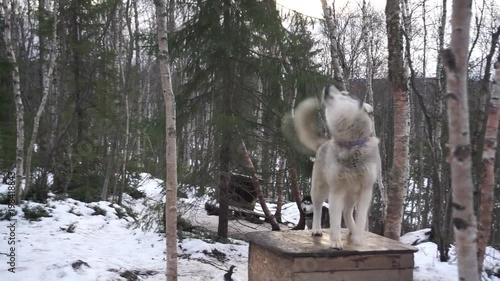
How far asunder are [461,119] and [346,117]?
193 cm

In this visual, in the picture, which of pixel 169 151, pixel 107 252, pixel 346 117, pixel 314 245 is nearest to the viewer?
pixel 346 117

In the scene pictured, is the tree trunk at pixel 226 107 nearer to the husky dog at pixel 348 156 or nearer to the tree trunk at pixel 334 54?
the tree trunk at pixel 334 54

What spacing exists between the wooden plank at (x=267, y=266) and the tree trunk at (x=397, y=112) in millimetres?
1987

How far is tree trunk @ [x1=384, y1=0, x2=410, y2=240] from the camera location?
5309 mm

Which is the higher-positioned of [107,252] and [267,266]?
[267,266]

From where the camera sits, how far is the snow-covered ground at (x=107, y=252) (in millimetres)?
5586

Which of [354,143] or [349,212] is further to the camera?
[349,212]

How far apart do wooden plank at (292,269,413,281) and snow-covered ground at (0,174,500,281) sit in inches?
110

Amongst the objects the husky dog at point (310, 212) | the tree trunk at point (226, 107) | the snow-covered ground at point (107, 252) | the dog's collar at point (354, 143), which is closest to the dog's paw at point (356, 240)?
the dog's collar at point (354, 143)

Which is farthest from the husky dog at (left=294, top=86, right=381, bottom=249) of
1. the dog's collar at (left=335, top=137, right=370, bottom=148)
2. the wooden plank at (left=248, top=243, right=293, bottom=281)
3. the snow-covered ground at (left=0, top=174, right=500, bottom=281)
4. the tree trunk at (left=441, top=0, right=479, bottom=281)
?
the snow-covered ground at (left=0, top=174, right=500, bottom=281)

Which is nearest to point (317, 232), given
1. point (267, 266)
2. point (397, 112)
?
point (267, 266)

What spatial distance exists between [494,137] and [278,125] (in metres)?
5.20

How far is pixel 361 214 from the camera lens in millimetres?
3752

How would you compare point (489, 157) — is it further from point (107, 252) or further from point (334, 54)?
point (107, 252)
